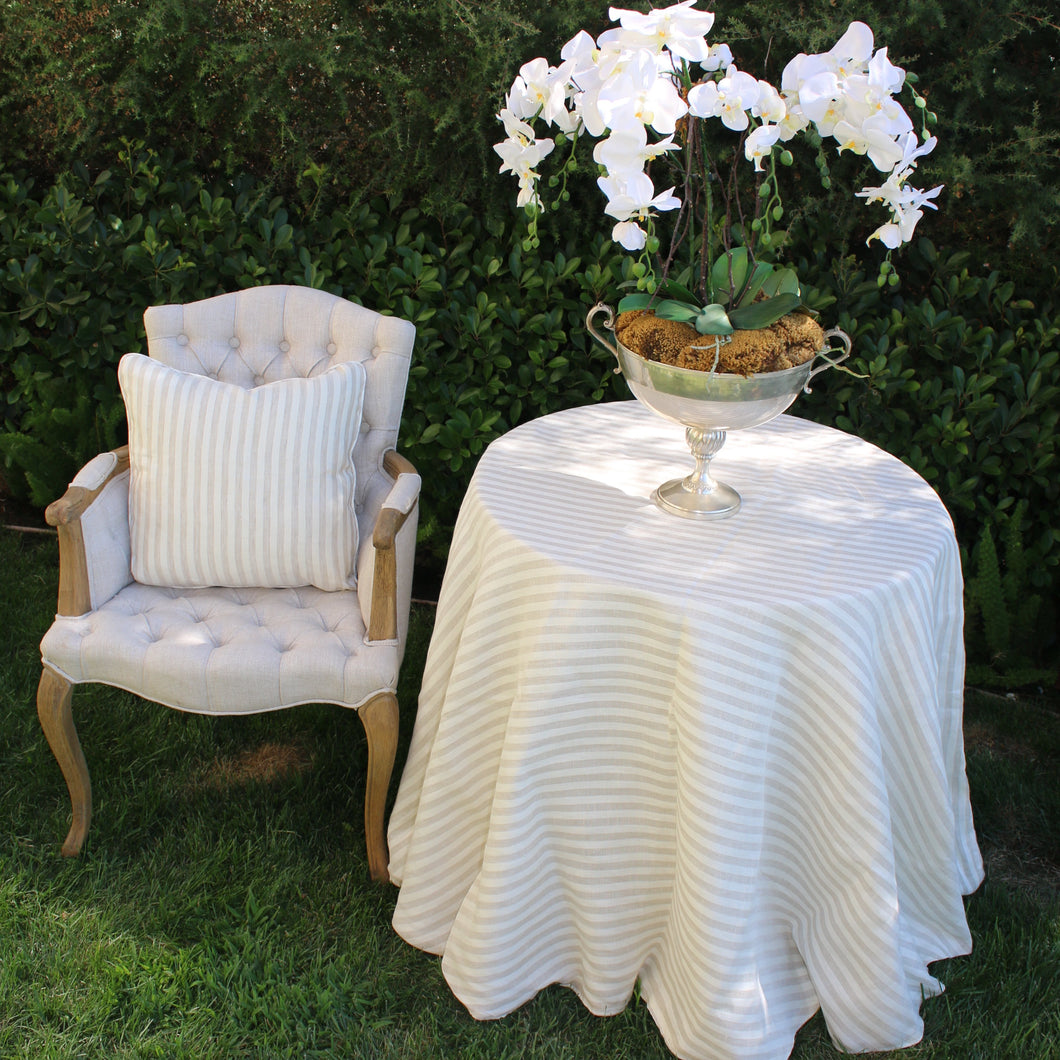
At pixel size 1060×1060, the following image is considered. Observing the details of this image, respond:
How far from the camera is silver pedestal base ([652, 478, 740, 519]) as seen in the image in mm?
1844

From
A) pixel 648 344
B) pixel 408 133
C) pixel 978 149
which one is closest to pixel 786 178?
pixel 978 149

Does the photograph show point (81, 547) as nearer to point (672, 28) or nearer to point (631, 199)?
point (631, 199)

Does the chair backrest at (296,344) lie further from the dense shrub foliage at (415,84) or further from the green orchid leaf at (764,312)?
the green orchid leaf at (764,312)

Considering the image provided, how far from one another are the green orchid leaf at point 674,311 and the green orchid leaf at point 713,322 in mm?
15

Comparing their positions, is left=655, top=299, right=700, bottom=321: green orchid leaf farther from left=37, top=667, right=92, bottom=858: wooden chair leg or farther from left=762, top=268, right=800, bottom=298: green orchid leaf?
left=37, top=667, right=92, bottom=858: wooden chair leg

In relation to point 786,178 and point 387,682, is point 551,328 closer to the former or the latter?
point 786,178

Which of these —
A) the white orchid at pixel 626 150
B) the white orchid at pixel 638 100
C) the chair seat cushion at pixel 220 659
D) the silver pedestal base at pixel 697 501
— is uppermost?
the white orchid at pixel 638 100

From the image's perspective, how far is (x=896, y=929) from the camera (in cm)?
164

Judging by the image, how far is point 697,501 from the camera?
1.86 metres

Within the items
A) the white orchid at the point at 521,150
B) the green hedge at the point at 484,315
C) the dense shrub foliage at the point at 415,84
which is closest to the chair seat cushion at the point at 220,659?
the white orchid at the point at 521,150

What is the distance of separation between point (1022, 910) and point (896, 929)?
700mm

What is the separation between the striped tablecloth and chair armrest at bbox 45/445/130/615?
0.70 meters

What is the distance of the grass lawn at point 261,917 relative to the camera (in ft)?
6.04

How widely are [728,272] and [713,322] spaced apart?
0.48ft
